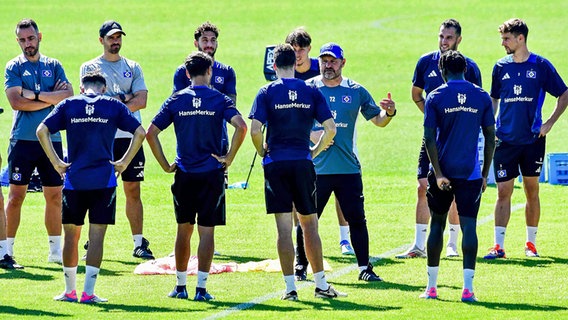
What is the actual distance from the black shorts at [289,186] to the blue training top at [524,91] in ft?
12.3

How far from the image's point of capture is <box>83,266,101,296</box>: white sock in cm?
1262

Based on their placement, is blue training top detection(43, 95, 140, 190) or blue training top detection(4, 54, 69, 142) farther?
blue training top detection(4, 54, 69, 142)

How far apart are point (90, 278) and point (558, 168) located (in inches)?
459

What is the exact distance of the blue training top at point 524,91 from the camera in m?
15.6

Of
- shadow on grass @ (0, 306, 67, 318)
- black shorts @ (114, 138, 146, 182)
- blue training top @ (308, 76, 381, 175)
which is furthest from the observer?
black shorts @ (114, 138, 146, 182)

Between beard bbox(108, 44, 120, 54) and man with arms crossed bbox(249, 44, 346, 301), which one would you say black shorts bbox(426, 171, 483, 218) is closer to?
man with arms crossed bbox(249, 44, 346, 301)

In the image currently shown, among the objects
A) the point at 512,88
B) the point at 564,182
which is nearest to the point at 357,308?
the point at 512,88

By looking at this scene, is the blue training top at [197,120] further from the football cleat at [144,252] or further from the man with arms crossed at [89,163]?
the football cleat at [144,252]

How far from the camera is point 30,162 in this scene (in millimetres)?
15383

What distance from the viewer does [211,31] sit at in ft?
51.2

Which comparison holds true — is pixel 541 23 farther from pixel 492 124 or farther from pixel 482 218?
pixel 492 124

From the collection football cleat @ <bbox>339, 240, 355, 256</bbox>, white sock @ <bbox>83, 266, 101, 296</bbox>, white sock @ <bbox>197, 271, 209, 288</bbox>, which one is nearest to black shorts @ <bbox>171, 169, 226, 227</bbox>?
white sock @ <bbox>197, 271, 209, 288</bbox>

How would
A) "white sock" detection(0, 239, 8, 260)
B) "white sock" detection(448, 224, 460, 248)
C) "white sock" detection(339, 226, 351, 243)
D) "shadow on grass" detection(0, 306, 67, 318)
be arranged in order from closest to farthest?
"shadow on grass" detection(0, 306, 67, 318) → "white sock" detection(0, 239, 8, 260) → "white sock" detection(448, 224, 460, 248) → "white sock" detection(339, 226, 351, 243)

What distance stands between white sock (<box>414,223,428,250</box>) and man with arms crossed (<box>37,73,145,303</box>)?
4285mm
